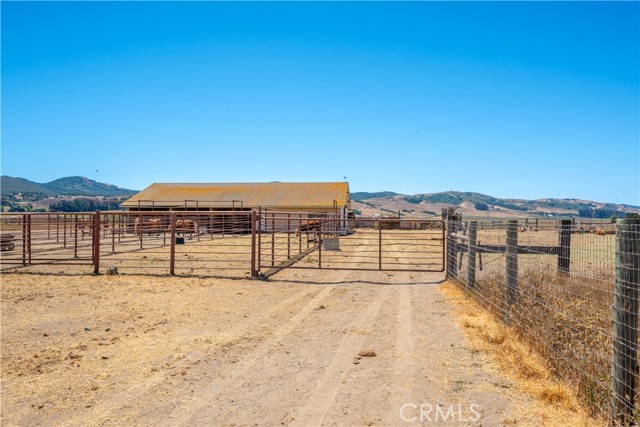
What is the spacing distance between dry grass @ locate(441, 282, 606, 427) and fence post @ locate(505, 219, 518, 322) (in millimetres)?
441

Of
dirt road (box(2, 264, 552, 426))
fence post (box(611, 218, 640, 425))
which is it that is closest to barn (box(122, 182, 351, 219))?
dirt road (box(2, 264, 552, 426))

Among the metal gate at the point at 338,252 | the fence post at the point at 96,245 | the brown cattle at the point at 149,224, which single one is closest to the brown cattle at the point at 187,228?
the brown cattle at the point at 149,224

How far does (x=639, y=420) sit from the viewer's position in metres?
3.69

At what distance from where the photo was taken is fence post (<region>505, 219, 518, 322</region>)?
7055 mm

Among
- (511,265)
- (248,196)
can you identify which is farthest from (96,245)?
(248,196)

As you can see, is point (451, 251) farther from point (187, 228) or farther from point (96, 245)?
point (187, 228)

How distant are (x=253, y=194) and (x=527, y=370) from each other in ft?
137

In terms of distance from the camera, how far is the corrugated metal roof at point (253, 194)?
42438mm

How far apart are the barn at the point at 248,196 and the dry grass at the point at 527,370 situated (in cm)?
3075

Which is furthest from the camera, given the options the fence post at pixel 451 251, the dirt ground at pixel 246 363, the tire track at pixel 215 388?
the fence post at pixel 451 251

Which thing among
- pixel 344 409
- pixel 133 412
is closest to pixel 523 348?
pixel 344 409

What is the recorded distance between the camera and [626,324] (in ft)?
12.6

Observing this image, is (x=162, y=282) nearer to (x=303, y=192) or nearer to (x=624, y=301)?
(x=624, y=301)

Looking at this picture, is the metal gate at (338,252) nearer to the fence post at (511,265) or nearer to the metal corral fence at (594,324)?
the fence post at (511,265)
